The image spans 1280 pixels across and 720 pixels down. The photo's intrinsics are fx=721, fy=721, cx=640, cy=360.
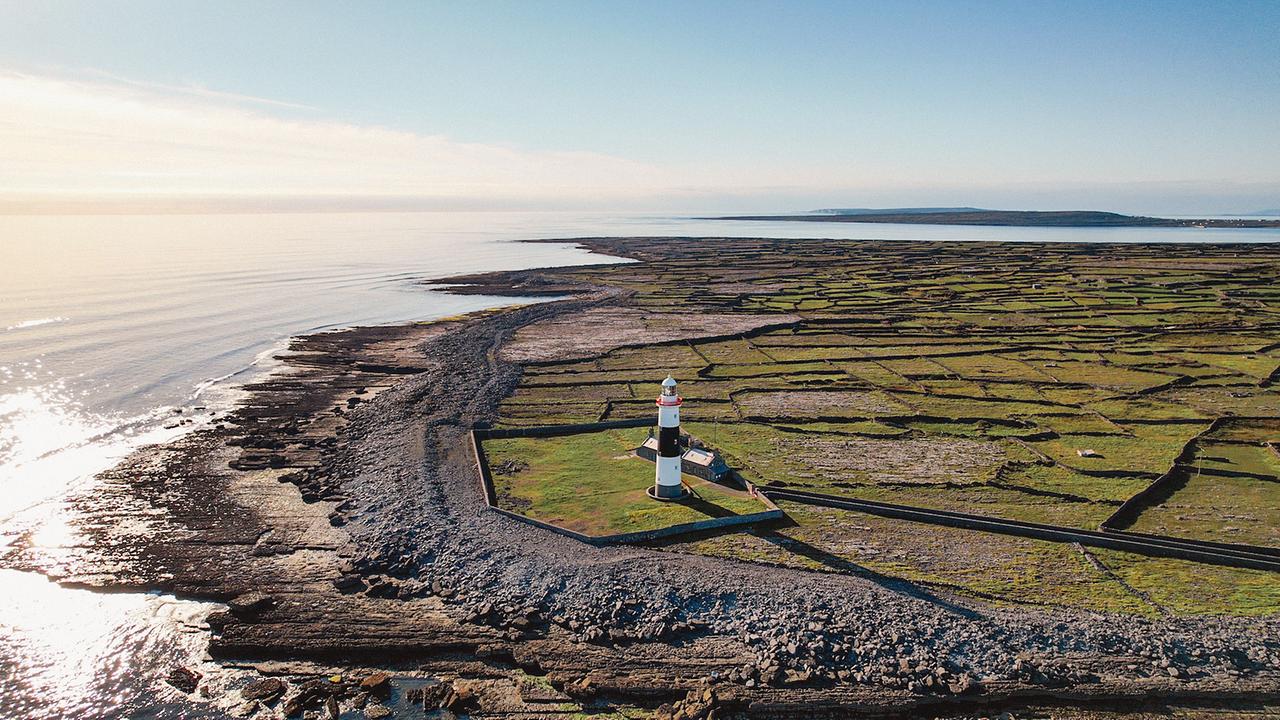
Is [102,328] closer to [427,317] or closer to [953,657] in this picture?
[427,317]

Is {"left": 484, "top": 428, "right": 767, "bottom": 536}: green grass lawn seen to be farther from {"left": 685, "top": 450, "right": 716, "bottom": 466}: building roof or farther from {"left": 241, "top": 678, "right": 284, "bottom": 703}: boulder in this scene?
{"left": 241, "top": 678, "right": 284, "bottom": 703}: boulder

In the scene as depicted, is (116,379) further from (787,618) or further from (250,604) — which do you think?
(787,618)

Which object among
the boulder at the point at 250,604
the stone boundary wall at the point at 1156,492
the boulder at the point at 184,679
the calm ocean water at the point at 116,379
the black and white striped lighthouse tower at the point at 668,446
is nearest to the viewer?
the boulder at the point at 184,679

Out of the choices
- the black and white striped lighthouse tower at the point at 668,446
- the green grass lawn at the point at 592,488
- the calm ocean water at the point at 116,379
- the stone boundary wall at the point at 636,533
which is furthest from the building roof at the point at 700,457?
the calm ocean water at the point at 116,379

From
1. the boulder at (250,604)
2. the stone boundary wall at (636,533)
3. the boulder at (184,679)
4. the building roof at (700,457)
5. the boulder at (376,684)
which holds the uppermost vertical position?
the building roof at (700,457)

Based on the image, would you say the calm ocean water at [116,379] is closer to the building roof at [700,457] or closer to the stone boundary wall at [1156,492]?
the building roof at [700,457]

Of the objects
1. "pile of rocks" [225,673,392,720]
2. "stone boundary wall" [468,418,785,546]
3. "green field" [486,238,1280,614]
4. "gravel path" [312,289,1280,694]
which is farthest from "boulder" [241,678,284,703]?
"green field" [486,238,1280,614]

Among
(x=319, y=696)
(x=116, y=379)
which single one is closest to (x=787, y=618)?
(x=319, y=696)
